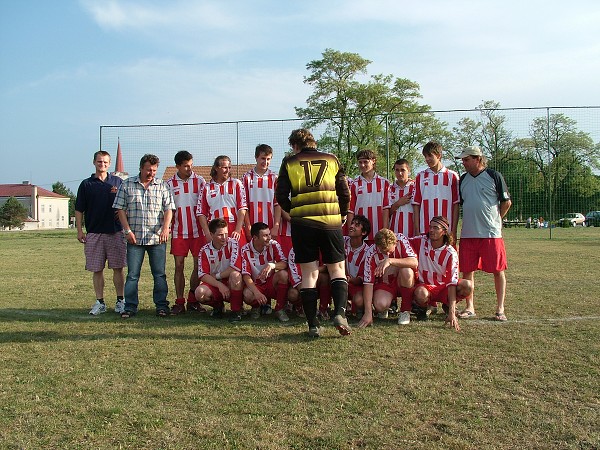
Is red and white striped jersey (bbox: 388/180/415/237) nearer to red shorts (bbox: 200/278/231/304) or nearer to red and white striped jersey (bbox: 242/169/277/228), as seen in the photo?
red and white striped jersey (bbox: 242/169/277/228)

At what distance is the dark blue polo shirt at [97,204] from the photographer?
6.41 metres

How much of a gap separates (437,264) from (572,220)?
20.6 meters

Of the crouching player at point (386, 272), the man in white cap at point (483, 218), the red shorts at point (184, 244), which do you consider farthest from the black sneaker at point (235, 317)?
the man in white cap at point (483, 218)

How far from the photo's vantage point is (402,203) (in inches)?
249

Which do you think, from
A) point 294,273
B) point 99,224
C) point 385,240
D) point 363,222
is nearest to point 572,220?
point 363,222

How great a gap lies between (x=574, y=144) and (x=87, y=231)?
22187mm

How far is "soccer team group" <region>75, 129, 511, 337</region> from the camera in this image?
5.33m

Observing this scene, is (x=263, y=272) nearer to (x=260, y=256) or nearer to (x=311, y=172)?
(x=260, y=256)

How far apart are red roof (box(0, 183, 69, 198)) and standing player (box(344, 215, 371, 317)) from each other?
9813 cm

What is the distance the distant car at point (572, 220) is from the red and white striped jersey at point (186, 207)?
18010mm

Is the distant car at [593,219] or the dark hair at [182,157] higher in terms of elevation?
the dark hair at [182,157]

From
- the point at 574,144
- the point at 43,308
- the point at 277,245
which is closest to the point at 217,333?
the point at 277,245

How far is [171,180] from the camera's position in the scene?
671 cm

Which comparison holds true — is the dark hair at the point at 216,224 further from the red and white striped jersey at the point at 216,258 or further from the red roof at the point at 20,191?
the red roof at the point at 20,191
